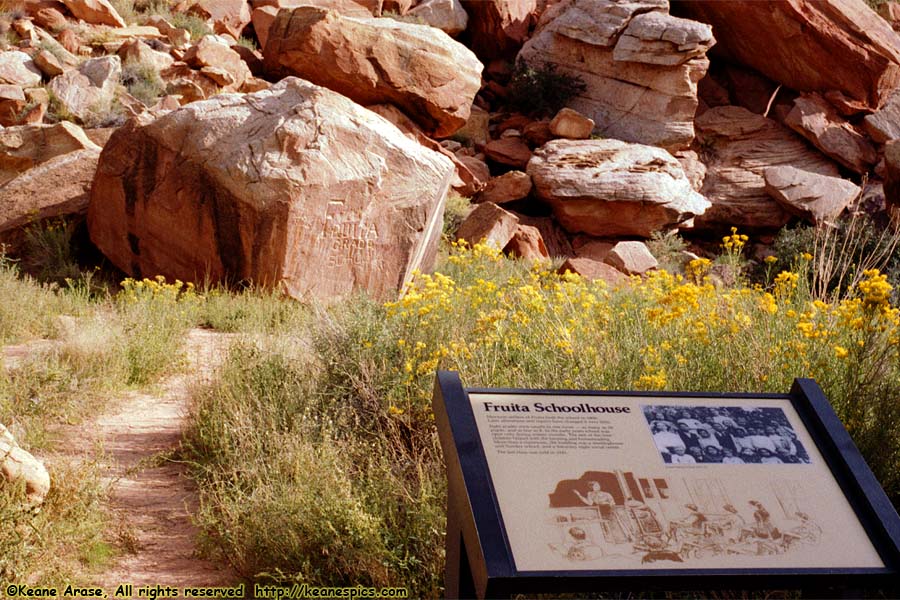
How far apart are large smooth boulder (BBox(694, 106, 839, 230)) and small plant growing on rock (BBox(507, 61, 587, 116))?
10.7ft

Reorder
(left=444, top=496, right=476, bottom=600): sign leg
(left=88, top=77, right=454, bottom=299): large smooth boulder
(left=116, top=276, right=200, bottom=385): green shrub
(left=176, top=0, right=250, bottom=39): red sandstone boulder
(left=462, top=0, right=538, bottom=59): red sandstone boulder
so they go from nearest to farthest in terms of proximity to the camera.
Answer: (left=444, top=496, right=476, bottom=600): sign leg < (left=116, top=276, right=200, bottom=385): green shrub < (left=88, top=77, right=454, bottom=299): large smooth boulder < (left=176, top=0, right=250, bottom=39): red sandstone boulder < (left=462, top=0, right=538, bottom=59): red sandstone boulder

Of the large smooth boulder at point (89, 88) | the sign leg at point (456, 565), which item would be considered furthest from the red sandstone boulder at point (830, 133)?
the sign leg at point (456, 565)

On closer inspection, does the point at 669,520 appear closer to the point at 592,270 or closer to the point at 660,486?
the point at 660,486

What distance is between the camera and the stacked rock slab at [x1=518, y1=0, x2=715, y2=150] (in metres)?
17.0

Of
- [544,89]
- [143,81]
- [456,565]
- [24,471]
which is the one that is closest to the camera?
[456,565]

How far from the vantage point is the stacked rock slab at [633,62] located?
55.7ft

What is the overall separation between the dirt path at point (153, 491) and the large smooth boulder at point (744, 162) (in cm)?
1322

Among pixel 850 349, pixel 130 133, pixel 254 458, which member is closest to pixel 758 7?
pixel 130 133

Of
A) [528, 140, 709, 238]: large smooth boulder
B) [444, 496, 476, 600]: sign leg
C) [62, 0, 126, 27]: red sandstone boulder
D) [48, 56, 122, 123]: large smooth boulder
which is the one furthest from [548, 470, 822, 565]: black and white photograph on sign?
[62, 0, 126, 27]: red sandstone boulder

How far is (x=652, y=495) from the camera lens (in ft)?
7.72

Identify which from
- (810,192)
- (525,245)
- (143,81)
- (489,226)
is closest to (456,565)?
(489,226)

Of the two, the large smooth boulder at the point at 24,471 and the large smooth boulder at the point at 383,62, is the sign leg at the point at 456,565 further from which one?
the large smooth boulder at the point at 383,62

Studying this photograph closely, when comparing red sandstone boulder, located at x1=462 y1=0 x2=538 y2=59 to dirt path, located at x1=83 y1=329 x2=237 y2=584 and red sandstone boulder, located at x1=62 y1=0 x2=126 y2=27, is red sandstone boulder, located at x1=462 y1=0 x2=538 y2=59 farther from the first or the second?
dirt path, located at x1=83 y1=329 x2=237 y2=584

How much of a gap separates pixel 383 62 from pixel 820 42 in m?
9.93
